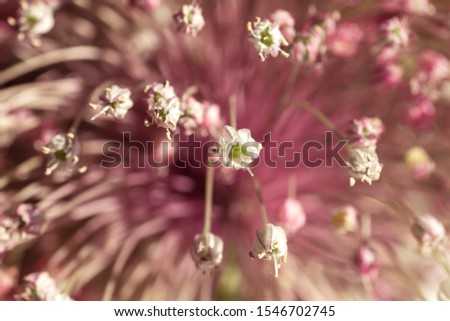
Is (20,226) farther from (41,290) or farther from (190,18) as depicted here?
(190,18)

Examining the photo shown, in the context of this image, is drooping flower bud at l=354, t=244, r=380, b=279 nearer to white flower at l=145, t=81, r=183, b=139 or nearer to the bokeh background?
the bokeh background

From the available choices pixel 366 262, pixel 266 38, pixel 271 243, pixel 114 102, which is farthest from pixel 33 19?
pixel 366 262

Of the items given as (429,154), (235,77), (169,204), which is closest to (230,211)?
(169,204)

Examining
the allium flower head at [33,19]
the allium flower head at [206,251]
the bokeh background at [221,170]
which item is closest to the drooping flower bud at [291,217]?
the bokeh background at [221,170]

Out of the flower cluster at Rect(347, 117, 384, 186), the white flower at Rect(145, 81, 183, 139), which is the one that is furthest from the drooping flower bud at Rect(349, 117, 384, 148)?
the white flower at Rect(145, 81, 183, 139)

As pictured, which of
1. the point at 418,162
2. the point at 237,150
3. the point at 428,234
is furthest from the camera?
the point at 418,162

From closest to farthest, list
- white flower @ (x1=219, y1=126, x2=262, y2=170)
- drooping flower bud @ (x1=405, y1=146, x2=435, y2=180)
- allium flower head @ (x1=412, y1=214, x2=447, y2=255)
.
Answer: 1. white flower @ (x1=219, y1=126, x2=262, y2=170)
2. allium flower head @ (x1=412, y1=214, x2=447, y2=255)
3. drooping flower bud @ (x1=405, y1=146, x2=435, y2=180)

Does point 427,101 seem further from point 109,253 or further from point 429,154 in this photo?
point 109,253
